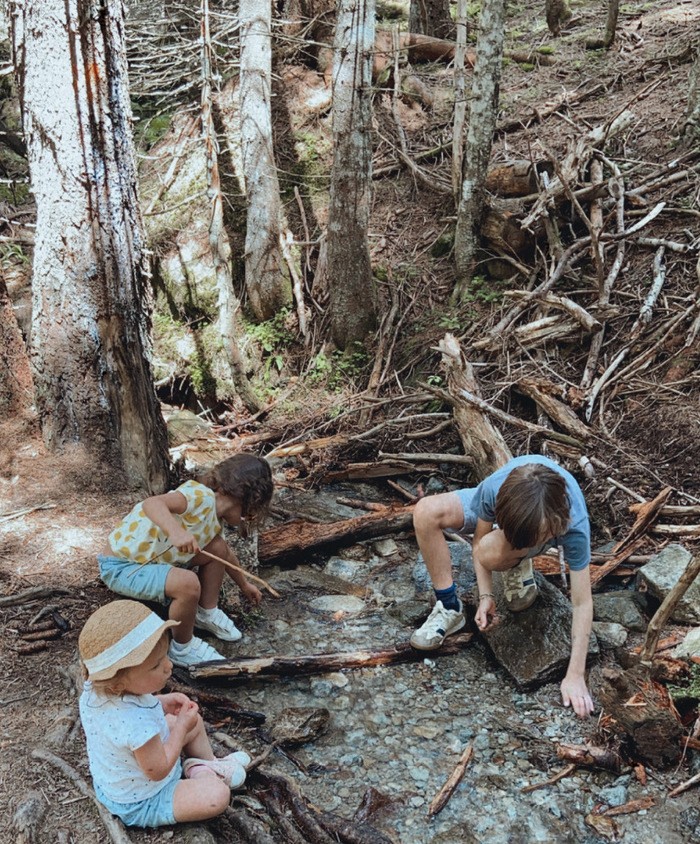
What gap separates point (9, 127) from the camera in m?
10.2

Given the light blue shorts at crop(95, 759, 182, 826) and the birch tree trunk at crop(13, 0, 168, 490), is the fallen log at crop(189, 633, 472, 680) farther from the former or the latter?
the birch tree trunk at crop(13, 0, 168, 490)

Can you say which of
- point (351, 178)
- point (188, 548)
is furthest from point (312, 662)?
point (351, 178)

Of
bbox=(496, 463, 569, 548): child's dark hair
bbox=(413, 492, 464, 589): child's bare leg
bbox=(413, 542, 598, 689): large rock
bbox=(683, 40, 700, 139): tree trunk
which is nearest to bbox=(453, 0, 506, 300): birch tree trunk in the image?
bbox=(683, 40, 700, 139): tree trunk

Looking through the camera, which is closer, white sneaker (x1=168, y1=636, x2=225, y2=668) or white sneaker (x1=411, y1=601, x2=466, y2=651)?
white sneaker (x1=168, y1=636, x2=225, y2=668)

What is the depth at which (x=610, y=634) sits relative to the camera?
3.38 meters

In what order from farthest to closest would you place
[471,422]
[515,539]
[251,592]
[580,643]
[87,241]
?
[471,422] < [87,241] < [251,592] < [580,643] < [515,539]

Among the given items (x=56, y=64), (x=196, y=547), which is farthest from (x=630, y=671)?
(x=56, y=64)

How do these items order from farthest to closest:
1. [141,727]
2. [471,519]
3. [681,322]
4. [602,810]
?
[681,322] < [471,519] < [602,810] < [141,727]

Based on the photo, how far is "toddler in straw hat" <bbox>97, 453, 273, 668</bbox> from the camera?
3105mm

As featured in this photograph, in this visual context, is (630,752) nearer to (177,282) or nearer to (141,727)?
(141,727)

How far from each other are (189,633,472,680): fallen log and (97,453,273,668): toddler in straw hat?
141 millimetres

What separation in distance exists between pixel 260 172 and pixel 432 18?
5.62m

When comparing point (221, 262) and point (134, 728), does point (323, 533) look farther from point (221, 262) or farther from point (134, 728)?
point (221, 262)

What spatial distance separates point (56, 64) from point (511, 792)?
4731 millimetres
